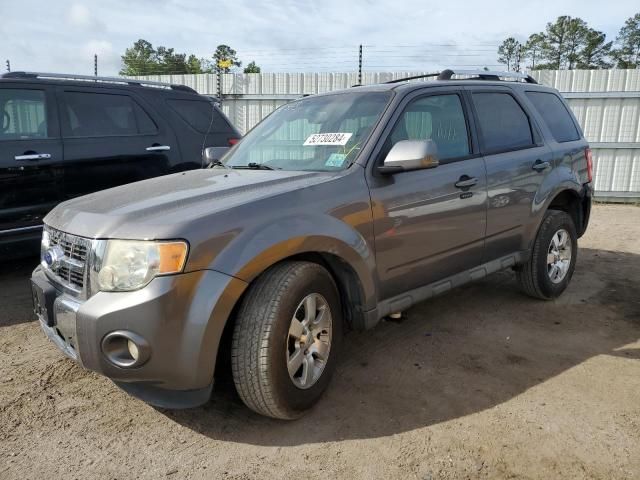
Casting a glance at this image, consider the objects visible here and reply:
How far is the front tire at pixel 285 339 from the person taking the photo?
243 centimetres

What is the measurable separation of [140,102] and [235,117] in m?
5.83

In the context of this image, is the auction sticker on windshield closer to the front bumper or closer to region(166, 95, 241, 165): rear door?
the front bumper

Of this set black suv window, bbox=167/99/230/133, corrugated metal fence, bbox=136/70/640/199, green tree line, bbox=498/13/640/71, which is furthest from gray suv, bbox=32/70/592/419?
green tree line, bbox=498/13/640/71

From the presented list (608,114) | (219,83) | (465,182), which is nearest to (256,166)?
(465,182)

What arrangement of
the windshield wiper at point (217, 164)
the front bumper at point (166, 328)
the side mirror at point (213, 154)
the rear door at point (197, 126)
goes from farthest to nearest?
1. the rear door at point (197, 126)
2. the side mirror at point (213, 154)
3. the windshield wiper at point (217, 164)
4. the front bumper at point (166, 328)

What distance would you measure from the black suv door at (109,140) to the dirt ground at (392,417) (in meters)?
1.58

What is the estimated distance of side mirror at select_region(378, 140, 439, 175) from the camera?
2.90m

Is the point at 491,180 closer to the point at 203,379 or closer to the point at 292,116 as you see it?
the point at 292,116

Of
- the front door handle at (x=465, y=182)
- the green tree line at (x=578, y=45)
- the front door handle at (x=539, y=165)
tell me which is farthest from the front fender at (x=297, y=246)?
the green tree line at (x=578, y=45)

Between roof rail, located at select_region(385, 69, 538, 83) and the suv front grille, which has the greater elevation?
roof rail, located at select_region(385, 69, 538, 83)

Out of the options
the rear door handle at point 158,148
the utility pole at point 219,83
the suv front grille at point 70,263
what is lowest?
the suv front grille at point 70,263

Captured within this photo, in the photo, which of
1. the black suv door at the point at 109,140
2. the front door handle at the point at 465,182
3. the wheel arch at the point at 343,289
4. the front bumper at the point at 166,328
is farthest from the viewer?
the black suv door at the point at 109,140

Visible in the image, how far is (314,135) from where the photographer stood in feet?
11.0

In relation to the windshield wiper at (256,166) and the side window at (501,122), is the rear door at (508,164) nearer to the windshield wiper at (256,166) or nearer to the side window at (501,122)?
the side window at (501,122)
